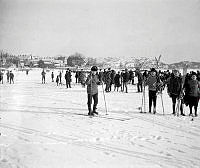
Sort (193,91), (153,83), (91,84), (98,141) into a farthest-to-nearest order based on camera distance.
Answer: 1. (153,83)
2. (193,91)
3. (91,84)
4. (98,141)

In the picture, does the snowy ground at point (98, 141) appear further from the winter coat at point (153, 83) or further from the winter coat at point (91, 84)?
the winter coat at point (153, 83)

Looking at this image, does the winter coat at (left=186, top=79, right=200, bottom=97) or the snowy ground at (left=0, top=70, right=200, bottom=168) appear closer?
the snowy ground at (left=0, top=70, right=200, bottom=168)

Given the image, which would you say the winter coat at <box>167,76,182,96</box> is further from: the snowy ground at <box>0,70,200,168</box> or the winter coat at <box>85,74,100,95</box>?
the winter coat at <box>85,74,100,95</box>

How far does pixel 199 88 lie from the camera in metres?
11.3

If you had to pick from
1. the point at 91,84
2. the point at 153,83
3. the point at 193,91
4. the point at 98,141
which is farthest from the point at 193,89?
the point at 98,141

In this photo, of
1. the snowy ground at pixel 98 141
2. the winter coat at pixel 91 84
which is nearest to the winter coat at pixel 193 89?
the snowy ground at pixel 98 141

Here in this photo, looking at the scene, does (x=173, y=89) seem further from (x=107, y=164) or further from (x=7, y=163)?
(x=7, y=163)

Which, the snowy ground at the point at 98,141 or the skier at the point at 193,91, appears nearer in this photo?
the snowy ground at the point at 98,141

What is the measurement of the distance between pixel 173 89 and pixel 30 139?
648 centimetres

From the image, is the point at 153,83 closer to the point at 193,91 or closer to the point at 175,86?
the point at 175,86

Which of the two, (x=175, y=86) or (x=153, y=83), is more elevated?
(x=153, y=83)

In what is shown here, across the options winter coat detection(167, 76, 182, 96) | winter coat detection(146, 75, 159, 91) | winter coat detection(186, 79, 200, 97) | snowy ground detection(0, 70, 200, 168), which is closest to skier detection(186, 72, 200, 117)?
winter coat detection(186, 79, 200, 97)

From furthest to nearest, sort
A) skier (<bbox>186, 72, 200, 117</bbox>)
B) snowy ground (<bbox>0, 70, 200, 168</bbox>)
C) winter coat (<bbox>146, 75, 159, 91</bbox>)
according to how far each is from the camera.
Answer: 1. winter coat (<bbox>146, 75, 159, 91</bbox>)
2. skier (<bbox>186, 72, 200, 117</bbox>)
3. snowy ground (<bbox>0, 70, 200, 168</bbox>)

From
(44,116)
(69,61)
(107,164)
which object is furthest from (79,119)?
(69,61)
